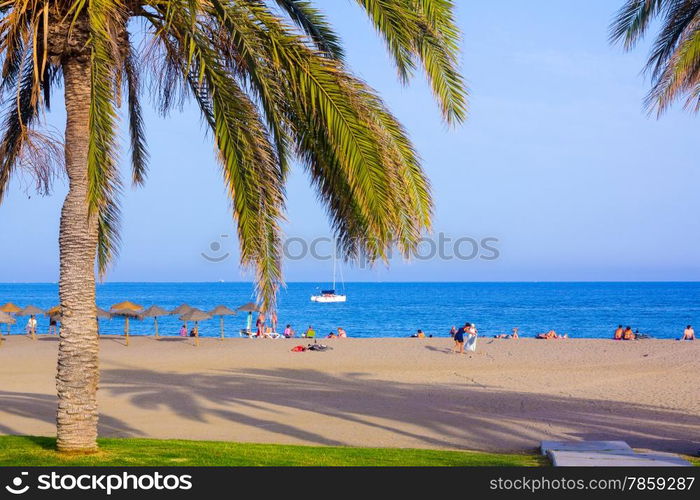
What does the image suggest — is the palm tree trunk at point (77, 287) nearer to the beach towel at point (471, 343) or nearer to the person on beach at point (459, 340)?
the person on beach at point (459, 340)

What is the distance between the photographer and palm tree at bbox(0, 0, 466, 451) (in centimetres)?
785

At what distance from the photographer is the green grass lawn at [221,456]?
29.0 ft

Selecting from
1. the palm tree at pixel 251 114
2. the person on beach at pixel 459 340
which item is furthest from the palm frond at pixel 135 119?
the person on beach at pixel 459 340

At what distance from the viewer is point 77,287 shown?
8.86 m

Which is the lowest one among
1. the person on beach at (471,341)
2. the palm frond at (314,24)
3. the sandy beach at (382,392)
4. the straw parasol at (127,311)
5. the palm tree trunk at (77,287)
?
the sandy beach at (382,392)

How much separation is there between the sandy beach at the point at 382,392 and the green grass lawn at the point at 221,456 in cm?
237

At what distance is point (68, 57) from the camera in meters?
8.95

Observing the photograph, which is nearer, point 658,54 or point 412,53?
point 412,53

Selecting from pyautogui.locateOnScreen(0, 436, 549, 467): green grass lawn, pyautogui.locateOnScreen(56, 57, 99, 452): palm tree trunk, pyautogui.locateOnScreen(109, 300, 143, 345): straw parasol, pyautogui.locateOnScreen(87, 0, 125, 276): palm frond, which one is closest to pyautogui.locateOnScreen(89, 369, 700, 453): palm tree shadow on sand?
pyautogui.locateOnScreen(0, 436, 549, 467): green grass lawn

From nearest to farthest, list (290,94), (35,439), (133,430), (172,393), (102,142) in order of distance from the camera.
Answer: (102,142) → (290,94) → (35,439) → (133,430) → (172,393)
